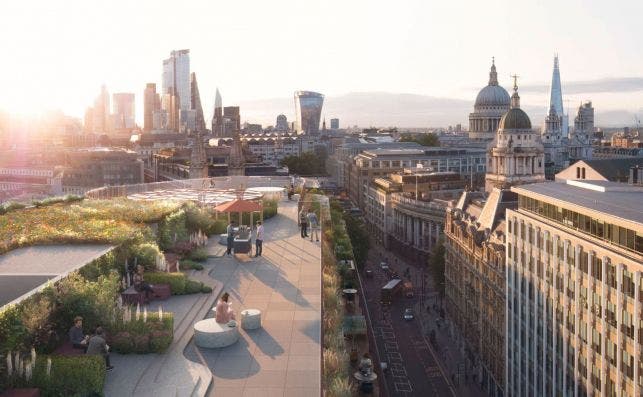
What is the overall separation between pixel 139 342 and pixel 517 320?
37.0m

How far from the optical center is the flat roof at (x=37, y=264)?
73.3 feet

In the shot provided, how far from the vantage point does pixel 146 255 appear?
88.2ft

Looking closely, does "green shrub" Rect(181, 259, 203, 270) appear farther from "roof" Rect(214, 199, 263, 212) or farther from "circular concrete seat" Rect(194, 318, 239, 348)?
"circular concrete seat" Rect(194, 318, 239, 348)

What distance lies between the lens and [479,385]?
59219mm

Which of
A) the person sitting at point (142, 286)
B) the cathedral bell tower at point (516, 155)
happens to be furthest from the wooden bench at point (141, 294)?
the cathedral bell tower at point (516, 155)

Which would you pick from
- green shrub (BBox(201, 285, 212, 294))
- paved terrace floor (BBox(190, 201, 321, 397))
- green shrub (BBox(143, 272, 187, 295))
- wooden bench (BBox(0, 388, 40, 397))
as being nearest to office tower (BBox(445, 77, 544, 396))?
paved terrace floor (BBox(190, 201, 321, 397))

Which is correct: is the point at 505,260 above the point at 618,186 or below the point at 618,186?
below

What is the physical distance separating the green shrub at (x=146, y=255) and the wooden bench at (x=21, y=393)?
Answer: 37.5 feet

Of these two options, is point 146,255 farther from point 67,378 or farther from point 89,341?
point 67,378

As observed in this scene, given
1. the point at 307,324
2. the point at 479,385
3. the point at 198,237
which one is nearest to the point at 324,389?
the point at 307,324

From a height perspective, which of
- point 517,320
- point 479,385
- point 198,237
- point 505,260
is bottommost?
point 479,385

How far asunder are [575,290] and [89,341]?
30.7 m

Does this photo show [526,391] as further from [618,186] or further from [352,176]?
[352,176]

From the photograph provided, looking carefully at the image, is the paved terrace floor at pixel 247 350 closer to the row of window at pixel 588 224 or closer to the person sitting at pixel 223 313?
the person sitting at pixel 223 313
